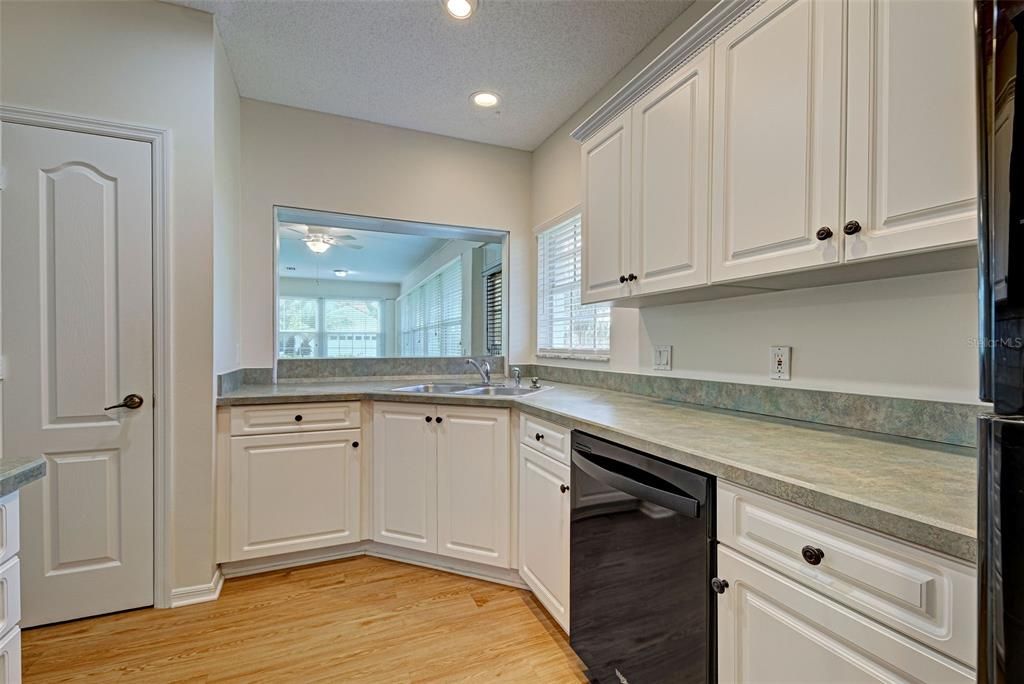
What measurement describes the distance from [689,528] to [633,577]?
0.30 metres

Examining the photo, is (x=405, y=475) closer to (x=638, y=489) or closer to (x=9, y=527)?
(x=638, y=489)

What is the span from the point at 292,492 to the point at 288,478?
0.25 feet

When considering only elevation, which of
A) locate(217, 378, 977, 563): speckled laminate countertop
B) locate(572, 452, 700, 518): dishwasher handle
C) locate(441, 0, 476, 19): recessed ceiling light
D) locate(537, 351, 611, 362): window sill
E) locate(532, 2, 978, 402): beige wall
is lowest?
locate(572, 452, 700, 518): dishwasher handle

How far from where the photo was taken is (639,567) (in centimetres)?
126

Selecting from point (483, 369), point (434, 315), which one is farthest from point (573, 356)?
point (434, 315)

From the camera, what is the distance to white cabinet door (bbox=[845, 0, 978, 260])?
2.93 feet

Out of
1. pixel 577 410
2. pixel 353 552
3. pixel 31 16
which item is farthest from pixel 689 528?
pixel 31 16

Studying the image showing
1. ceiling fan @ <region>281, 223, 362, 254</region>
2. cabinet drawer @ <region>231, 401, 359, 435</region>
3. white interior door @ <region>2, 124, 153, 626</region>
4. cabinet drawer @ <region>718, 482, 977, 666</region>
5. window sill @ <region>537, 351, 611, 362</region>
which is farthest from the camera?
ceiling fan @ <region>281, 223, 362, 254</region>

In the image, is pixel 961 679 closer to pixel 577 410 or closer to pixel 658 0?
pixel 577 410

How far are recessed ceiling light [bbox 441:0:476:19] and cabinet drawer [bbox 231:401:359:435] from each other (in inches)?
74.9

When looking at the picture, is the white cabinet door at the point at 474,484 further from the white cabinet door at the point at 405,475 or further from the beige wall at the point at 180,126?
the beige wall at the point at 180,126

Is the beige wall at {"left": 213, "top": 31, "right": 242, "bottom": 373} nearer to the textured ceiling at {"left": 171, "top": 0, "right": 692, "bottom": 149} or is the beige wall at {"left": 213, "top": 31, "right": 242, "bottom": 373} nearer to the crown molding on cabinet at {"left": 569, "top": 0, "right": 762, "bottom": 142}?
the textured ceiling at {"left": 171, "top": 0, "right": 692, "bottom": 149}

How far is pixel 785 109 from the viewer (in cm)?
122

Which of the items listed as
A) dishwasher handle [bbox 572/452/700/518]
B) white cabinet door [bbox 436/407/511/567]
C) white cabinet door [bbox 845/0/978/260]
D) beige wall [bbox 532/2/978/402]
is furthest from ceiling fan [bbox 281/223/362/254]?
white cabinet door [bbox 845/0/978/260]
